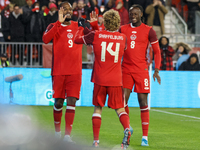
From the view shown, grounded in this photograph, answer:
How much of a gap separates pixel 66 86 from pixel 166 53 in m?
9.39

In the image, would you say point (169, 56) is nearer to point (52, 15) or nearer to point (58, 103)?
point (52, 15)

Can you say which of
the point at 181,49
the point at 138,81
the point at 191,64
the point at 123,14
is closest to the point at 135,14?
the point at 138,81

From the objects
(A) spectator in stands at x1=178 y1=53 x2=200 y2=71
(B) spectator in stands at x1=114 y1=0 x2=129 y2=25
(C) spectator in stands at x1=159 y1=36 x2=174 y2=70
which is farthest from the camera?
(B) spectator in stands at x1=114 y1=0 x2=129 y2=25

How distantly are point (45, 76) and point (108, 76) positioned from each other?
9458 millimetres

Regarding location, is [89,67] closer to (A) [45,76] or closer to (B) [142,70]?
(A) [45,76]

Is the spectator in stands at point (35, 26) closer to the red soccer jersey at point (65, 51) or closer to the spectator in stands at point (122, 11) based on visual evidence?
the spectator in stands at point (122, 11)

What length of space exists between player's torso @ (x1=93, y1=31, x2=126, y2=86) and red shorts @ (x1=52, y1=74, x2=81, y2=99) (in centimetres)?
92

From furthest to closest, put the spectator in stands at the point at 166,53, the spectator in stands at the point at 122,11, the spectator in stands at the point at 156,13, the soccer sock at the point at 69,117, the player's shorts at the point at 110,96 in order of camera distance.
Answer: the spectator in stands at the point at 156,13 → the spectator in stands at the point at 122,11 → the spectator in stands at the point at 166,53 → the soccer sock at the point at 69,117 → the player's shorts at the point at 110,96

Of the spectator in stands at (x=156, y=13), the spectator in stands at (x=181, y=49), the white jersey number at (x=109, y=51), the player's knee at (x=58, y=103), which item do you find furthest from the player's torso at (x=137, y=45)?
the spectator in stands at (x=156, y=13)

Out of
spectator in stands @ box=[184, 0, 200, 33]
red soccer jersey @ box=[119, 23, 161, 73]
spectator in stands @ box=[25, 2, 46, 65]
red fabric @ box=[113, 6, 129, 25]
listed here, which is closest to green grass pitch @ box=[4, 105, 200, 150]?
red soccer jersey @ box=[119, 23, 161, 73]

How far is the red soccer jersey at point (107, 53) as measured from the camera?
5.75m

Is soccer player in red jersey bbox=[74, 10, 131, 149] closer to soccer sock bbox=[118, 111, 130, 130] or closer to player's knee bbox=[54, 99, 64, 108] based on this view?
soccer sock bbox=[118, 111, 130, 130]

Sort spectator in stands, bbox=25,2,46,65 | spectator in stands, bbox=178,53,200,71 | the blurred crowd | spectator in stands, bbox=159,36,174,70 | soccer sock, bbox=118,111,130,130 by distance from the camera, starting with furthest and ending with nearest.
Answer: spectator in stands, bbox=25,2,46,65 < the blurred crowd < spectator in stands, bbox=178,53,200,71 < spectator in stands, bbox=159,36,174,70 < soccer sock, bbox=118,111,130,130

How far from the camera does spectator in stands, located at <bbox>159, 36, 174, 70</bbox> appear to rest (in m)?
15.2
